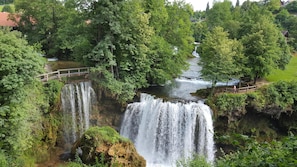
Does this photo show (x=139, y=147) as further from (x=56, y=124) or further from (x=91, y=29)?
(x=91, y=29)

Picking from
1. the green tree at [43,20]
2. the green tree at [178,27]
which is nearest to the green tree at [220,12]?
the green tree at [178,27]

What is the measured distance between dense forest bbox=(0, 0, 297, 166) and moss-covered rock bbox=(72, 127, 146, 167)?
11.3 ft

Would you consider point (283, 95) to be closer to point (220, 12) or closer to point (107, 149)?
point (107, 149)

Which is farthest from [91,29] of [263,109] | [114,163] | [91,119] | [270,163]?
[270,163]

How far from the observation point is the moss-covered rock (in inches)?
699

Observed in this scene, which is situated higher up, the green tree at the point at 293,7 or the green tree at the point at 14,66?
the green tree at the point at 293,7

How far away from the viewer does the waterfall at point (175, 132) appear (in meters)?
21.8

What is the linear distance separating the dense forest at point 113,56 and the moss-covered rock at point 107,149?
3435 mm

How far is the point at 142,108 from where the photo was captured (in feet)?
75.0

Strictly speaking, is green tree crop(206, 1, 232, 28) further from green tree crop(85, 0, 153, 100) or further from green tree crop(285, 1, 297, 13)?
green tree crop(285, 1, 297, 13)

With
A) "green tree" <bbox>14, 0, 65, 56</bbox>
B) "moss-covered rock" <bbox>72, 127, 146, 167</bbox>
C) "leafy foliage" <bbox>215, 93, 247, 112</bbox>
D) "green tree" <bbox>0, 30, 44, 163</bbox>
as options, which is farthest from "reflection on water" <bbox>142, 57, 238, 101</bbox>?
"green tree" <bbox>14, 0, 65, 56</bbox>

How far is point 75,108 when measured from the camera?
21766mm

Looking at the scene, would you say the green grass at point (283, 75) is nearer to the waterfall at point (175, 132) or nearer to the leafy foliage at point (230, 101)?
the leafy foliage at point (230, 101)

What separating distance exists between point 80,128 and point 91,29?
794cm
